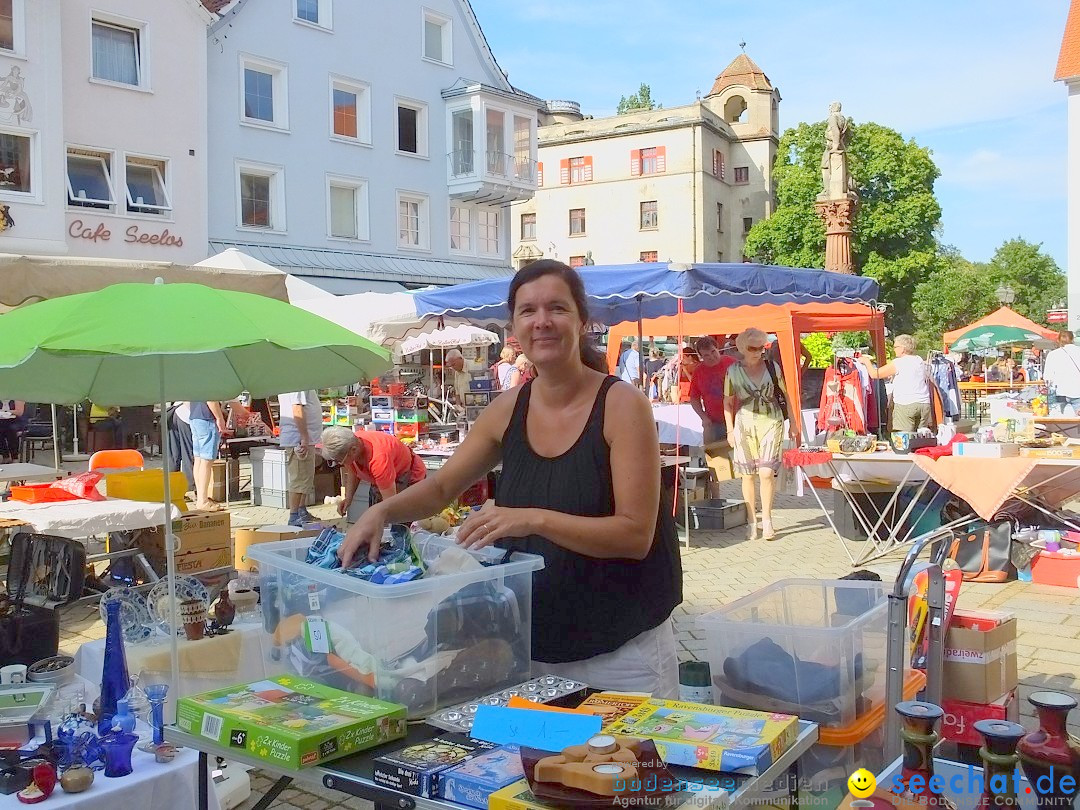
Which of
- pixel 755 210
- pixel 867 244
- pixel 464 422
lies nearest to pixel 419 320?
pixel 464 422

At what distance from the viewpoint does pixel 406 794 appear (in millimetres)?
1668

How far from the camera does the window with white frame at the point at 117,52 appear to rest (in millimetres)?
21016

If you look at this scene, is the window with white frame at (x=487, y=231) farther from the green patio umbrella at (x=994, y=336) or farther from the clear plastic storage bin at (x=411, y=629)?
the clear plastic storage bin at (x=411, y=629)

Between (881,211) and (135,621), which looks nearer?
(135,621)

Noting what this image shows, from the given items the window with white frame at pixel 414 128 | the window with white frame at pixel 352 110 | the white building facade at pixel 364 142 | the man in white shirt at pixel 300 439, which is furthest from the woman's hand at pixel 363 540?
the window with white frame at pixel 414 128

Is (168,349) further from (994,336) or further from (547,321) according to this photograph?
(994,336)

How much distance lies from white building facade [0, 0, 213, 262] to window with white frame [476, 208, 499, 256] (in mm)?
10254

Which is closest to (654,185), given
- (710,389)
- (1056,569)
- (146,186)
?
(146,186)

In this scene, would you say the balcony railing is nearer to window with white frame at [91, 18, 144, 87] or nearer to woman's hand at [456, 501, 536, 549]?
window with white frame at [91, 18, 144, 87]

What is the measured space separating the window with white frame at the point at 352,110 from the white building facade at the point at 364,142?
39mm

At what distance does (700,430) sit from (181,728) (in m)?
8.64

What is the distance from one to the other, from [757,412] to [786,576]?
1.88 m

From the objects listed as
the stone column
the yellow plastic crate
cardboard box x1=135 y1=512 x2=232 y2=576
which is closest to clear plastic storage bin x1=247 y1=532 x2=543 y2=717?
the yellow plastic crate

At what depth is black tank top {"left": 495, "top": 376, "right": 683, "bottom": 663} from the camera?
92.9 inches
